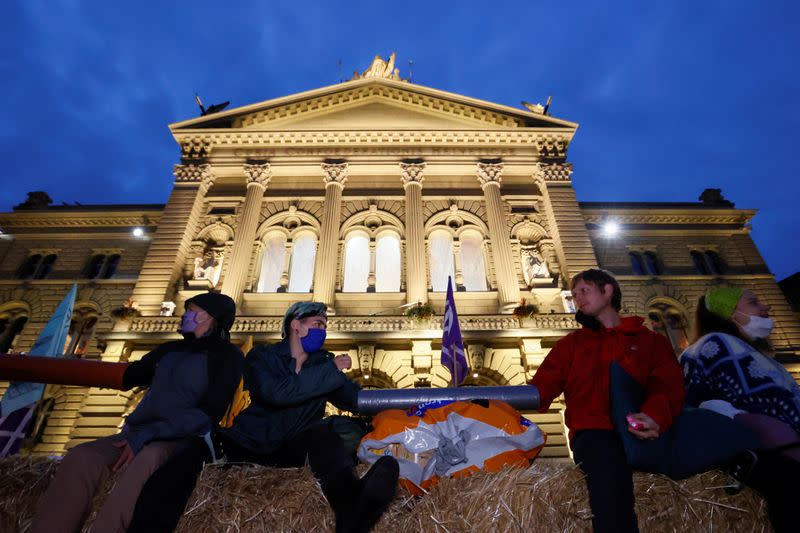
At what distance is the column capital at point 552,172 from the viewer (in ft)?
66.0

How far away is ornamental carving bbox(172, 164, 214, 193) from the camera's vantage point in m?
20.0

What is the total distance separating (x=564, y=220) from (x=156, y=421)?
742 inches

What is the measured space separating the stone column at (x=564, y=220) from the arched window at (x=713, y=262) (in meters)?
8.42

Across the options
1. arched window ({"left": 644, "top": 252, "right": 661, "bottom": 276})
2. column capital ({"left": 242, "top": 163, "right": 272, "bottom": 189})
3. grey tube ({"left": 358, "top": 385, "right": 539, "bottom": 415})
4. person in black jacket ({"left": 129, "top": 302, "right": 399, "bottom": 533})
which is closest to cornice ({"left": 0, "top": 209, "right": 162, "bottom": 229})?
column capital ({"left": 242, "top": 163, "right": 272, "bottom": 189})

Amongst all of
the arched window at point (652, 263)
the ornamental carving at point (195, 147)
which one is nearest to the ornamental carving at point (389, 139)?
the ornamental carving at point (195, 147)

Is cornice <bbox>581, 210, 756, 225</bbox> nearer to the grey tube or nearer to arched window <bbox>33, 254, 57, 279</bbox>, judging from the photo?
the grey tube

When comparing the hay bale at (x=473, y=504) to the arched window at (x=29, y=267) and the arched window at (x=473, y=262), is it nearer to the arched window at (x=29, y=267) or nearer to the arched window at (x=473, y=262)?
the arched window at (x=473, y=262)

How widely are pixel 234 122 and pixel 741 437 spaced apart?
80.0 feet

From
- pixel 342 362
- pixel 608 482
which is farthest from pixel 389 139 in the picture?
pixel 608 482

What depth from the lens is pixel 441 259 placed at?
19.0m

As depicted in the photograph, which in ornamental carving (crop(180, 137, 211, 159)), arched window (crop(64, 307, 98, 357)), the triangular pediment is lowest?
arched window (crop(64, 307, 98, 357))

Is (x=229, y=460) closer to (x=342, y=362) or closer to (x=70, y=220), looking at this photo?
(x=342, y=362)

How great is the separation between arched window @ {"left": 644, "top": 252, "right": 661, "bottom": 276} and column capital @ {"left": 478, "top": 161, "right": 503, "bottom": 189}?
9.66 meters

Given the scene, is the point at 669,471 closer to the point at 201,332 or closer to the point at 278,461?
the point at 278,461
